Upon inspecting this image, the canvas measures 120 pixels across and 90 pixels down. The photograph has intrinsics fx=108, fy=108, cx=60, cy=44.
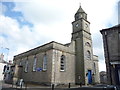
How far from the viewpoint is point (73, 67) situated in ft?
65.6

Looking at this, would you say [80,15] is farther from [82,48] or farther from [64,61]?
[64,61]

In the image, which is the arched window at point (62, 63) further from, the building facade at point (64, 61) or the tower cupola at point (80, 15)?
the tower cupola at point (80, 15)

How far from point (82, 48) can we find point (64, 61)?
451 centimetres

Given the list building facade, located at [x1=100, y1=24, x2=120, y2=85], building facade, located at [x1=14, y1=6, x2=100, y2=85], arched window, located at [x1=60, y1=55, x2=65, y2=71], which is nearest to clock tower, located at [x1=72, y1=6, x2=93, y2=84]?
building facade, located at [x1=14, y1=6, x2=100, y2=85]

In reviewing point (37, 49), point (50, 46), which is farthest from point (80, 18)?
point (37, 49)

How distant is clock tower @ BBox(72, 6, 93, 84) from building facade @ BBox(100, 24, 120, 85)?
228 inches

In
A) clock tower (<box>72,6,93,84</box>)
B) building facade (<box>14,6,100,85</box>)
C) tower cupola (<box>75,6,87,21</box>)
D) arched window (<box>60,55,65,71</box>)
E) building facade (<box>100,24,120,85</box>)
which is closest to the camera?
building facade (<box>100,24,120,85</box>)

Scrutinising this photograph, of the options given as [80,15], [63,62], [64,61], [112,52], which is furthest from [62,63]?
[80,15]

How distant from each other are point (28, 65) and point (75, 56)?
9992mm

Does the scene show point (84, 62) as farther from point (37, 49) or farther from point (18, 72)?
point (18, 72)

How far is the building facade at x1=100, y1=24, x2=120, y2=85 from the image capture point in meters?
13.2

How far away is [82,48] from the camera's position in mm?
20531

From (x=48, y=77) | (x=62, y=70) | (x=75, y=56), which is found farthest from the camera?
(x=75, y=56)

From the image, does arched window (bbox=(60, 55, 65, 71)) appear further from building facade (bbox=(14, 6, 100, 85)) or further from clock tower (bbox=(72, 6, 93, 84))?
clock tower (bbox=(72, 6, 93, 84))
